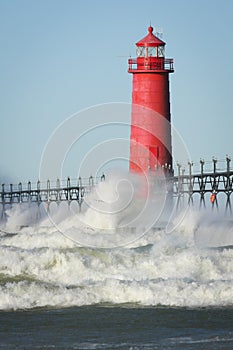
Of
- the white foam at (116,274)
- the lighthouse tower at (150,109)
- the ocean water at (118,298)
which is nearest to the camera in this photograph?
the ocean water at (118,298)

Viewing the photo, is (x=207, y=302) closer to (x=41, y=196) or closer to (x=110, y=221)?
(x=110, y=221)

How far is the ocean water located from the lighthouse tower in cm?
1058

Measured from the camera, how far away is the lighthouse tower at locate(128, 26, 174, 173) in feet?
161

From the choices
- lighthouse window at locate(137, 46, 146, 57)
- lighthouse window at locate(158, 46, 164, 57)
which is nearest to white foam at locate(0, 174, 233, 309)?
lighthouse window at locate(137, 46, 146, 57)

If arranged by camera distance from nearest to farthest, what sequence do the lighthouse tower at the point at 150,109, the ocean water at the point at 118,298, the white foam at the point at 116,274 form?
the ocean water at the point at 118,298 < the white foam at the point at 116,274 < the lighthouse tower at the point at 150,109

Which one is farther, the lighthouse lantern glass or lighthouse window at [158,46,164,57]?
lighthouse window at [158,46,164,57]

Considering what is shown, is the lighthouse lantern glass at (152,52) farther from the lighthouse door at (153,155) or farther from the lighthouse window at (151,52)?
the lighthouse door at (153,155)

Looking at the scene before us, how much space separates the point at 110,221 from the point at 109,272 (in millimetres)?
24409

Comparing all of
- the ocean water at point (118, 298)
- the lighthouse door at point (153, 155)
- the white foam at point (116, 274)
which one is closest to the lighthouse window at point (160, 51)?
the lighthouse door at point (153, 155)

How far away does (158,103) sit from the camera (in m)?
49.7

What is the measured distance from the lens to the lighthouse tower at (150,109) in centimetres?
4922

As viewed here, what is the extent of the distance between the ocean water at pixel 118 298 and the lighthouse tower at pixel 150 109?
10.6 m

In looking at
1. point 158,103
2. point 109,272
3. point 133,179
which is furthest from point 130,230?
point 109,272

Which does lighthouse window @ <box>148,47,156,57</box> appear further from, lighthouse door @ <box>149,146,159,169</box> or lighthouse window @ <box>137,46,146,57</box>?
lighthouse door @ <box>149,146,159,169</box>
